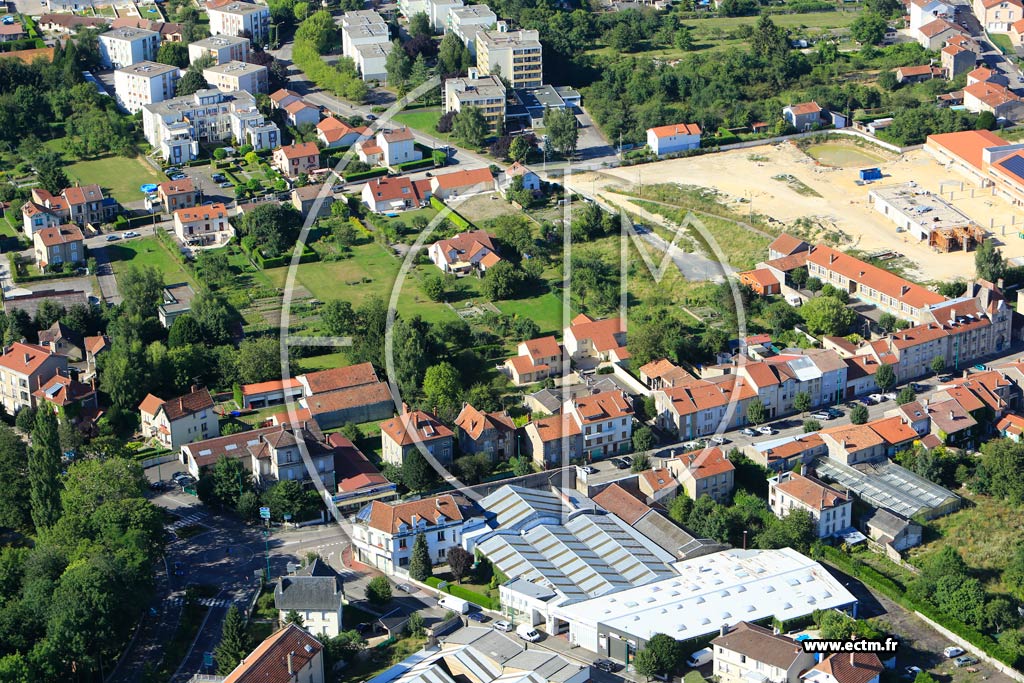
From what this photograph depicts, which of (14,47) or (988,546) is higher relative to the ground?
(14,47)

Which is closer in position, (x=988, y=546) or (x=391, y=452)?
(x=988, y=546)

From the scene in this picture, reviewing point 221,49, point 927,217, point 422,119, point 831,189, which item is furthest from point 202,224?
point 927,217

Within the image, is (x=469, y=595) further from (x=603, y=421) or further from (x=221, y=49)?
(x=221, y=49)

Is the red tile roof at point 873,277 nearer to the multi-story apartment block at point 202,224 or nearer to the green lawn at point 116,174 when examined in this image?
the multi-story apartment block at point 202,224

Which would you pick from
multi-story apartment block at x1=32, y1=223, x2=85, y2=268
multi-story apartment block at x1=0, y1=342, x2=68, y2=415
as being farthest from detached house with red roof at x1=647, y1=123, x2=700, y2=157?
multi-story apartment block at x1=0, y1=342, x2=68, y2=415

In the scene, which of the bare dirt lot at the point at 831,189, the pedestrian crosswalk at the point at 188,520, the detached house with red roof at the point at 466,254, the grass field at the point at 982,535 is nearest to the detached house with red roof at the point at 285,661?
the pedestrian crosswalk at the point at 188,520

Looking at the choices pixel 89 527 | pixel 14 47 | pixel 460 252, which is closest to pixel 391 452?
pixel 89 527

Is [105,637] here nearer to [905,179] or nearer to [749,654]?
[749,654]
